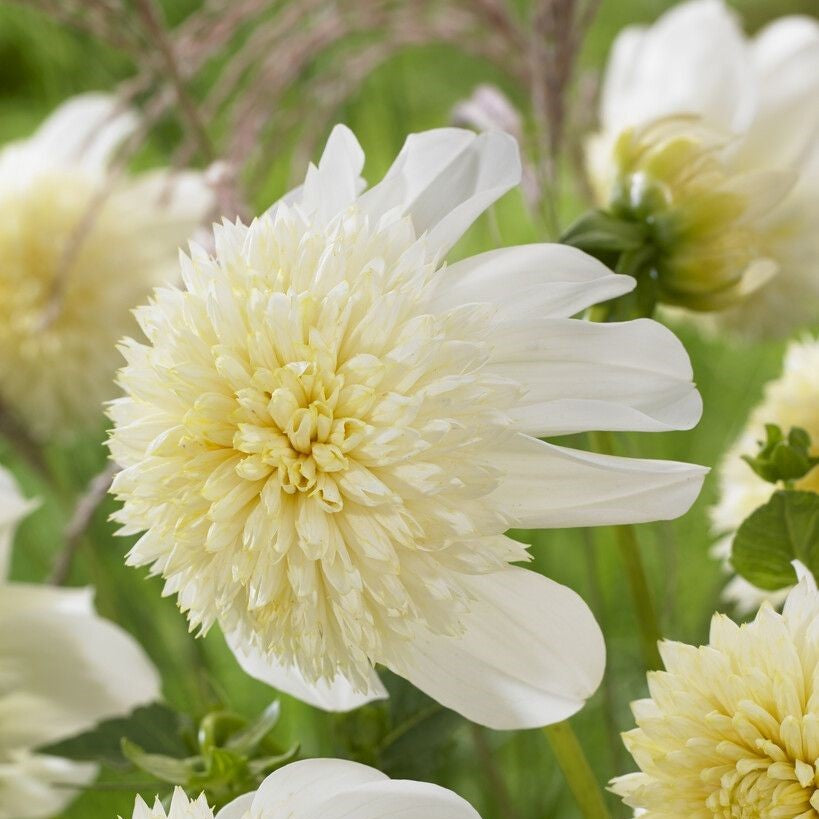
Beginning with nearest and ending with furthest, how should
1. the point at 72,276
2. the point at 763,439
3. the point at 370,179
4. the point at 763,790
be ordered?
the point at 763,790, the point at 763,439, the point at 72,276, the point at 370,179

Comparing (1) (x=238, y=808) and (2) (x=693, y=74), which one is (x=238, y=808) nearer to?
(1) (x=238, y=808)

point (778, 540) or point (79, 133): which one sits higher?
point (79, 133)

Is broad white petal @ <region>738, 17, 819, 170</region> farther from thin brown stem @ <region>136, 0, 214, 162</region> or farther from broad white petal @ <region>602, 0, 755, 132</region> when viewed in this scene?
thin brown stem @ <region>136, 0, 214, 162</region>

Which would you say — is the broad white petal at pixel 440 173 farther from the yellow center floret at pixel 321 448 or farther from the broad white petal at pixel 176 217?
the broad white petal at pixel 176 217

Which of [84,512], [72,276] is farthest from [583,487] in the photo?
[72,276]

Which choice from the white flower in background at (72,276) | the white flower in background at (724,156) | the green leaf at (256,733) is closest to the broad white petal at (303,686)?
the green leaf at (256,733)

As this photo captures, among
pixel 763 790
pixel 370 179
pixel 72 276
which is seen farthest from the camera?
pixel 370 179

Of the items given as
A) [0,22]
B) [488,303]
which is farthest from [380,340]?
[0,22]
